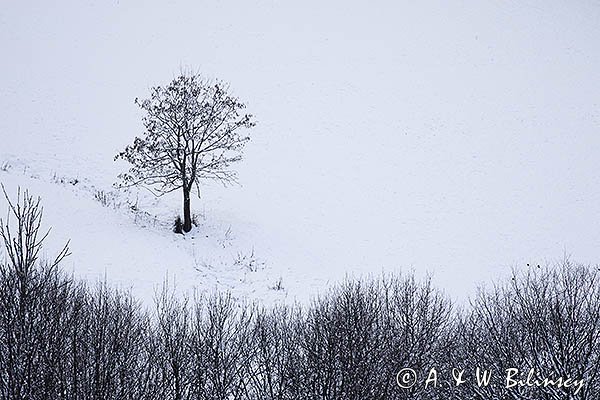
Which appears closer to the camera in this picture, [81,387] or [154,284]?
[81,387]

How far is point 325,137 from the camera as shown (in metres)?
60.2

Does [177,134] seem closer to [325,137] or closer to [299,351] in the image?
[299,351]

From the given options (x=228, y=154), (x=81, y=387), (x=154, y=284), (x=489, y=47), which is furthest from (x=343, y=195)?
(x=489, y=47)

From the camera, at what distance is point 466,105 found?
6988 centimetres

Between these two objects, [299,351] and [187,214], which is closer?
[299,351]

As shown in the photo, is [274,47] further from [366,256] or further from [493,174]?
[366,256]

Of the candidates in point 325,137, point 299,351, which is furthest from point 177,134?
point 325,137

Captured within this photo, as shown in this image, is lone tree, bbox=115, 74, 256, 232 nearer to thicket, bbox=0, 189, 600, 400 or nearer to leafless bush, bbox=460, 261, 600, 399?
thicket, bbox=0, 189, 600, 400

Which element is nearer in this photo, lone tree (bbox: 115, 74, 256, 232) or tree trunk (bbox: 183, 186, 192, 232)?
tree trunk (bbox: 183, 186, 192, 232)

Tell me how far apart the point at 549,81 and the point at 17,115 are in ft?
229

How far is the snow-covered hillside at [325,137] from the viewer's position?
29.8 metres

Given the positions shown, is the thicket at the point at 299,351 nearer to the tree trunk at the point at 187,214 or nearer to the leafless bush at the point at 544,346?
the leafless bush at the point at 544,346

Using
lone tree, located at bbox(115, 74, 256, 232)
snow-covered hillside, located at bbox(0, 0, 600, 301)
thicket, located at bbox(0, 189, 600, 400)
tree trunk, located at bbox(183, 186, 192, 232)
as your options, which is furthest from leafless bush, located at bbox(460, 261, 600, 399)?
lone tree, located at bbox(115, 74, 256, 232)

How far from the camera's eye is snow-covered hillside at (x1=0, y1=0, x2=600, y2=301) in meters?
29.8
